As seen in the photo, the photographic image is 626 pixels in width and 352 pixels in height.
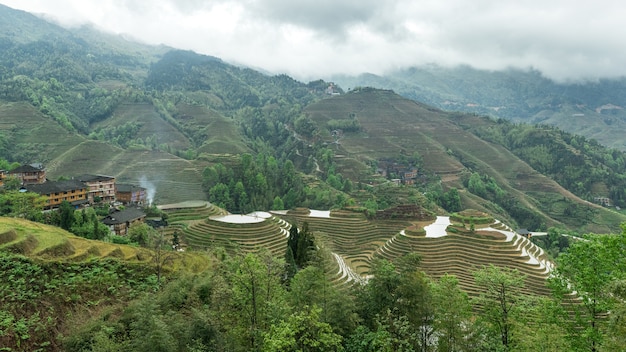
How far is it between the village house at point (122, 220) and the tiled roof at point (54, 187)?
7038 millimetres

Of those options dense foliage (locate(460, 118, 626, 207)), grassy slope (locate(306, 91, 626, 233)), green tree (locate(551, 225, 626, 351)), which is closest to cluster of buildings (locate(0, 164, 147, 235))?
green tree (locate(551, 225, 626, 351))

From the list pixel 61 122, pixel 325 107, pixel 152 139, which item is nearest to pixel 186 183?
pixel 152 139

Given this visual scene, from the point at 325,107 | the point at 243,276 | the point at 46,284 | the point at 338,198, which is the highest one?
the point at 325,107

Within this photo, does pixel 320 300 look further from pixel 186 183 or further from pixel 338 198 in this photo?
pixel 186 183

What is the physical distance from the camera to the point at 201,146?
103688 millimetres

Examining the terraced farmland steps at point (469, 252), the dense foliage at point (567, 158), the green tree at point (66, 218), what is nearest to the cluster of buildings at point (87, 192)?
the green tree at point (66, 218)

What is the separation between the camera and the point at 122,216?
140 feet

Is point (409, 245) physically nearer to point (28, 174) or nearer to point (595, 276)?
point (595, 276)

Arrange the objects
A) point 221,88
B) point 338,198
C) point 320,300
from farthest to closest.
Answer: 1. point 221,88
2. point 338,198
3. point 320,300

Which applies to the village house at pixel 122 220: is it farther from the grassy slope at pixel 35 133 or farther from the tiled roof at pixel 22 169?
the grassy slope at pixel 35 133

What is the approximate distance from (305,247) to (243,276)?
12.6m

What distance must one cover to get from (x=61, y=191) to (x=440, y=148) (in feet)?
316

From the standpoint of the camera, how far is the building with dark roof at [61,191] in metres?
43.4

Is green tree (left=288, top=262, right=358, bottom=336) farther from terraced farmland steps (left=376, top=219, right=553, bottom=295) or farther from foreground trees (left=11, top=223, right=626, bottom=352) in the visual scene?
terraced farmland steps (left=376, top=219, right=553, bottom=295)
